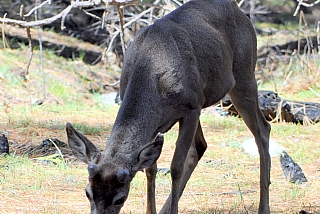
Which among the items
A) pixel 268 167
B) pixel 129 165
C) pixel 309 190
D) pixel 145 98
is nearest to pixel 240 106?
pixel 268 167

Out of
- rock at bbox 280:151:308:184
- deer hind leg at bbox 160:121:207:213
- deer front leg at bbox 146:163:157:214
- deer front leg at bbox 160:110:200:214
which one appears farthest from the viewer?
rock at bbox 280:151:308:184

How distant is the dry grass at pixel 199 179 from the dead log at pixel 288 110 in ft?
2.23

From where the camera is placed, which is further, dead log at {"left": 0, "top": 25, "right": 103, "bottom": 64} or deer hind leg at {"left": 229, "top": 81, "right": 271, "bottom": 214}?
dead log at {"left": 0, "top": 25, "right": 103, "bottom": 64}

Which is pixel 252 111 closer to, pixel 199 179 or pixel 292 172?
pixel 292 172

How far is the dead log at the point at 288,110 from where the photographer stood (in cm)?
1142

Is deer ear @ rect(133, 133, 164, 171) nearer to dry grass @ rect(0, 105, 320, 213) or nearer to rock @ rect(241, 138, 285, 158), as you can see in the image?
dry grass @ rect(0, 105, 320, 213)

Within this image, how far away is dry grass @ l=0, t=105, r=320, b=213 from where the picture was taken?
6398 millimetres

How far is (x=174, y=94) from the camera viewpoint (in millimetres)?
5738

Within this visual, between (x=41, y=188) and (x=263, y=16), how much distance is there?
47.6ft

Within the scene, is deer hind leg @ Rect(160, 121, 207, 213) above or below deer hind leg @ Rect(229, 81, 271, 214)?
below

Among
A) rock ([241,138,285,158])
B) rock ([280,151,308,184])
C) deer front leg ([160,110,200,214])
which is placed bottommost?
rock ([241,138,285,158])

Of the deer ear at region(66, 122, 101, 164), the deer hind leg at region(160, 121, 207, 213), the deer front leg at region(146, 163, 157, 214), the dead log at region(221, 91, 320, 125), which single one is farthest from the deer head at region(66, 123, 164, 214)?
the dead log at region(221, 91, 320, 125)

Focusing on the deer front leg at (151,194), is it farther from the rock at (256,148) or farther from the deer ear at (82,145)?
the rock at (256,148)

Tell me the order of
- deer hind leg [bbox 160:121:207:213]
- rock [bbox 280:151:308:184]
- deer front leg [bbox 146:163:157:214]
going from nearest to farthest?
deer front leg [bbox 146:163:157:214] < deer hind leg [bbox 160:121:207:213] < rock [bbox 280:151:308:184]
